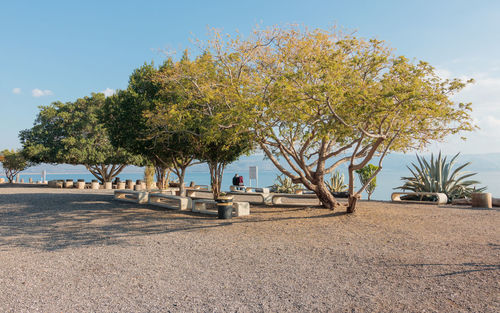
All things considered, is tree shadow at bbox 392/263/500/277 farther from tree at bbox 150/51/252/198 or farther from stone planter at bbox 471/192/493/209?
stone planter at bbox 471/192/493/209

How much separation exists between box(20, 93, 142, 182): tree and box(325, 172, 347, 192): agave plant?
16.2 meters

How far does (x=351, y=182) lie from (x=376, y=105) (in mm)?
2954

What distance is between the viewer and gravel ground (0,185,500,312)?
430cm

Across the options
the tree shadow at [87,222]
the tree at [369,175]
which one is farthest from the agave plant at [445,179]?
the tree shadow at [87,222]

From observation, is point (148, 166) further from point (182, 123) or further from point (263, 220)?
point (263, 220)

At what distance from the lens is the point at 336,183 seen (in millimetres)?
20156

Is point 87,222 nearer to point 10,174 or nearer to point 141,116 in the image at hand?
point 141,116

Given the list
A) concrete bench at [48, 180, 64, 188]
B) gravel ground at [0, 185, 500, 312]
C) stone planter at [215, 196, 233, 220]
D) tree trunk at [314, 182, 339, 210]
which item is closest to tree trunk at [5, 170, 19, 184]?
concrete bench at [48, 180, 64, 188]

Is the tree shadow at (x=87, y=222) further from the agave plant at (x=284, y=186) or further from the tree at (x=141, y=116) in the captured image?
the agave plant at (x=284, y=186)

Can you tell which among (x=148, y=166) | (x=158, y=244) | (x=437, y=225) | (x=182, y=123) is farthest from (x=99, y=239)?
(x=148, y=166)

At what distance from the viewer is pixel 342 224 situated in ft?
30.8

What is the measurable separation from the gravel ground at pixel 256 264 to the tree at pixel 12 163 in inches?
1132

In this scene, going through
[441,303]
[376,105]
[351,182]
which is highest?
[376,105]

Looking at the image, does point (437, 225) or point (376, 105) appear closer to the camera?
point (376, 105)
